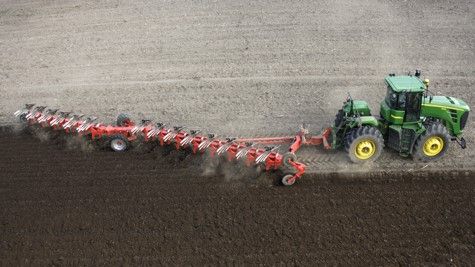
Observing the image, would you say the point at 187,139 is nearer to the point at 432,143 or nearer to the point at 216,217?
the point at 216,217

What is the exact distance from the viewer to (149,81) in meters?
13.1

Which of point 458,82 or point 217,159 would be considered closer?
point 217,159

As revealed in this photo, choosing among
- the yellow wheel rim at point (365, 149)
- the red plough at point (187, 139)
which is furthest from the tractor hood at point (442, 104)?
the red plough at point (187, 139)


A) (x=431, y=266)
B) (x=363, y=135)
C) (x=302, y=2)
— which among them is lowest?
(x=431, y=266)

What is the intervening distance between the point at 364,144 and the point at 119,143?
529 centimetres

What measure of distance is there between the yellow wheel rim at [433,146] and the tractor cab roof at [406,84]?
108cm

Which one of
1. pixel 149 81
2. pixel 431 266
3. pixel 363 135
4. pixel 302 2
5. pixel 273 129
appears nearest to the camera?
pixel 431 266

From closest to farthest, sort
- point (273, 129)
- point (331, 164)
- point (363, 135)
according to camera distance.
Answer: point (363, 135) → point (331, 164) → point (273, 129)

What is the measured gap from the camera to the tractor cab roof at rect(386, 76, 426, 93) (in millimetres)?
8930

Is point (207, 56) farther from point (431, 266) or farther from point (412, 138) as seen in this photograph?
point (431, 266)

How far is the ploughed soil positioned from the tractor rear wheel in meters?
0.36

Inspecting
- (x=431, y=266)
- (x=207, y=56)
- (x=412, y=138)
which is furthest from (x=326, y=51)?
(x=431, y=266)

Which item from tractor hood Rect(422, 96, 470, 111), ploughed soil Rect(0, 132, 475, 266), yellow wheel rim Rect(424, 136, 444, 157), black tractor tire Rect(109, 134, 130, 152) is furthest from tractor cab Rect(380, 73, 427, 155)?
black tractor tire Rect(109, 134, 130, 152)

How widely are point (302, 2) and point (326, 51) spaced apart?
3.70m
